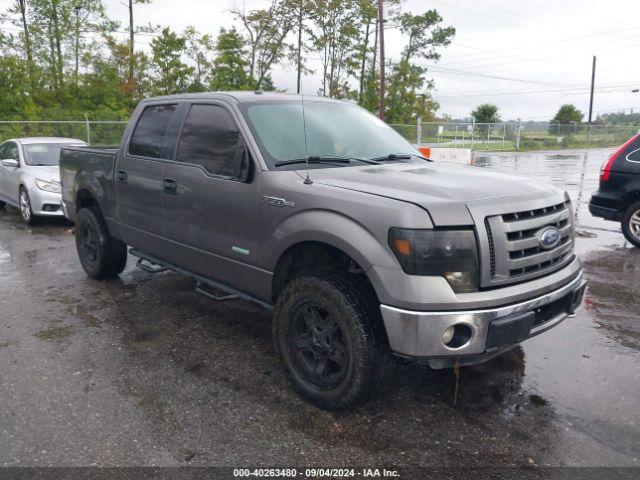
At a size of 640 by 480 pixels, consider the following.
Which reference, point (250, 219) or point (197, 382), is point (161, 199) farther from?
point (197, 382)

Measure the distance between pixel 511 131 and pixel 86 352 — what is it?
36438 mm

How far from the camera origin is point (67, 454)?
2.93m

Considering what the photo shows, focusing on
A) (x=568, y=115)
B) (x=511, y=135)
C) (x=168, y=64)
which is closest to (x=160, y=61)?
(x=168, y=64)

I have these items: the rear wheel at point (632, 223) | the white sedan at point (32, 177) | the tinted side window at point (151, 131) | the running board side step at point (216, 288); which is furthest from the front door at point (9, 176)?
the rear wheel at point (632, 223)

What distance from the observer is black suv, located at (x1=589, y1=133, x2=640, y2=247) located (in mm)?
7734

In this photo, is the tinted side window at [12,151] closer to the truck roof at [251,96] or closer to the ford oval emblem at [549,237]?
the truck roof at [251,96]

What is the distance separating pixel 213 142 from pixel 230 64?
109 ft

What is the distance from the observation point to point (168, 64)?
112 feet

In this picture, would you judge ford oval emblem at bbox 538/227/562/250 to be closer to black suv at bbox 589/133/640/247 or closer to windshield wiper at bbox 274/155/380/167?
windshield wiper at bbox 274/155/380/167

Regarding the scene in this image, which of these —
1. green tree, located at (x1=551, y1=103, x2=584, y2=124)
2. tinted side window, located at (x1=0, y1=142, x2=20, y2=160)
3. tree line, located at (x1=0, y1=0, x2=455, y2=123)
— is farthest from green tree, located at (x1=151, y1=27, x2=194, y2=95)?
green tree, located at (x1=551, y1=103, x2=584, y2=124)

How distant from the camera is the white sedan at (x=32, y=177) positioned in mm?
9367

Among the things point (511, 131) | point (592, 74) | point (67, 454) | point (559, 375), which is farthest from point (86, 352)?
point (592, 74)

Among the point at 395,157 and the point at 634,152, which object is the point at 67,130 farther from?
the point at 395,157

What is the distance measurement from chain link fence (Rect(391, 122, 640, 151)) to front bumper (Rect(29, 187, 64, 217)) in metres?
18.3
